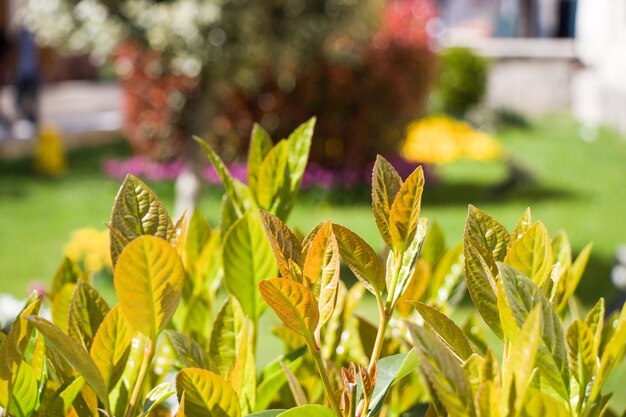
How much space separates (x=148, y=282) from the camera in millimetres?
604

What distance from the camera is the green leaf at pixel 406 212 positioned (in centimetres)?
65

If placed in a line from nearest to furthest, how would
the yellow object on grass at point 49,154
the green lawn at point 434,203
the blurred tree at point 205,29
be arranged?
1. the blurred tree at point 205,29
2. the green lawn at point 434,203
3. the yellow object on grass at point 49,154

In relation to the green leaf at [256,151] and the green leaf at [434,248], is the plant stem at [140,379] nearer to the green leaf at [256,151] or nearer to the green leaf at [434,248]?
the green leaf at [256,151]

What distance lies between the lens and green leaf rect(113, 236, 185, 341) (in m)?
0.58

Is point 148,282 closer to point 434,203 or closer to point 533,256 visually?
point 533,256

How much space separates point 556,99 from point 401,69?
7.58 meters

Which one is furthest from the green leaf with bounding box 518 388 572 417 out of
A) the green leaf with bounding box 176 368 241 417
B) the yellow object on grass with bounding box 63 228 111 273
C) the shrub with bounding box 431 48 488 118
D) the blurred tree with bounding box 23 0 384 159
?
the shrub with bounding box 431 48 488 118

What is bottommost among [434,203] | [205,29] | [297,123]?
[434,203]

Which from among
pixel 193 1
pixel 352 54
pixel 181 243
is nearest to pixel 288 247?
pixel 181 243

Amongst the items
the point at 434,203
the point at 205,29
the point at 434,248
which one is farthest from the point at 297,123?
the point at 434,248

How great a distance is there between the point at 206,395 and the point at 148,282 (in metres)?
0.09

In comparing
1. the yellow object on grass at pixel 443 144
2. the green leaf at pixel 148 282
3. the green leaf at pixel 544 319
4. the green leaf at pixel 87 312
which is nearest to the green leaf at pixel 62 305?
the green leaf at pixel 87 312

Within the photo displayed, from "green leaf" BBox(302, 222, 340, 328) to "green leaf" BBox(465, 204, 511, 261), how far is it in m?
0.11

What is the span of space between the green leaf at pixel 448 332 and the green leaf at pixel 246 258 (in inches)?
7.3
